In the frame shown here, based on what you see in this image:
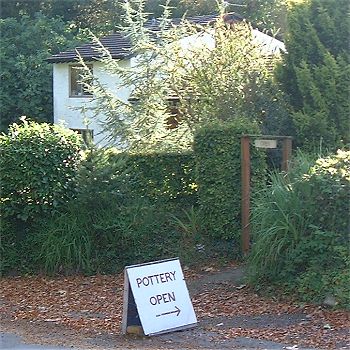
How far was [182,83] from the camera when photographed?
Result: 15781 millimetres

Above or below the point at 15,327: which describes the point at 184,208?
above

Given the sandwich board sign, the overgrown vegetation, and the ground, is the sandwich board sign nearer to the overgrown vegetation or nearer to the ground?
the ground

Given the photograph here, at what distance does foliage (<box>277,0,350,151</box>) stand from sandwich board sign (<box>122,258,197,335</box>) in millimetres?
5841

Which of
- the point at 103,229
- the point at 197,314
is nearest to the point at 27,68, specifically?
the point at 103,229

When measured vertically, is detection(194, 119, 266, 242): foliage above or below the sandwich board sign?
above

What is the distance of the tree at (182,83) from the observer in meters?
14.4

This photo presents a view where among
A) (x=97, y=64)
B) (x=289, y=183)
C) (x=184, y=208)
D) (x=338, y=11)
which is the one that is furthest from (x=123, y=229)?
(x=97, y=64)

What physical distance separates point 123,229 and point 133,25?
6.72 m

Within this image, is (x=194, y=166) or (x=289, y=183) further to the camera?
(x=194, y=166)

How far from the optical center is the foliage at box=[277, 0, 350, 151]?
13.2m

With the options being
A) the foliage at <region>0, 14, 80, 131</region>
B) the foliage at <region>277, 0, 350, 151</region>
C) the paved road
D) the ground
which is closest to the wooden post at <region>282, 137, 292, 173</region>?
the foliage at <region>277, 0, 350, 151</region>

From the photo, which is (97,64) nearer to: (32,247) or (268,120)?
(268,120)

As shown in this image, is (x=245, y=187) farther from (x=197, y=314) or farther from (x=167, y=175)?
(x=197, y=314)

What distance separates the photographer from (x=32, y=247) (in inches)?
473
